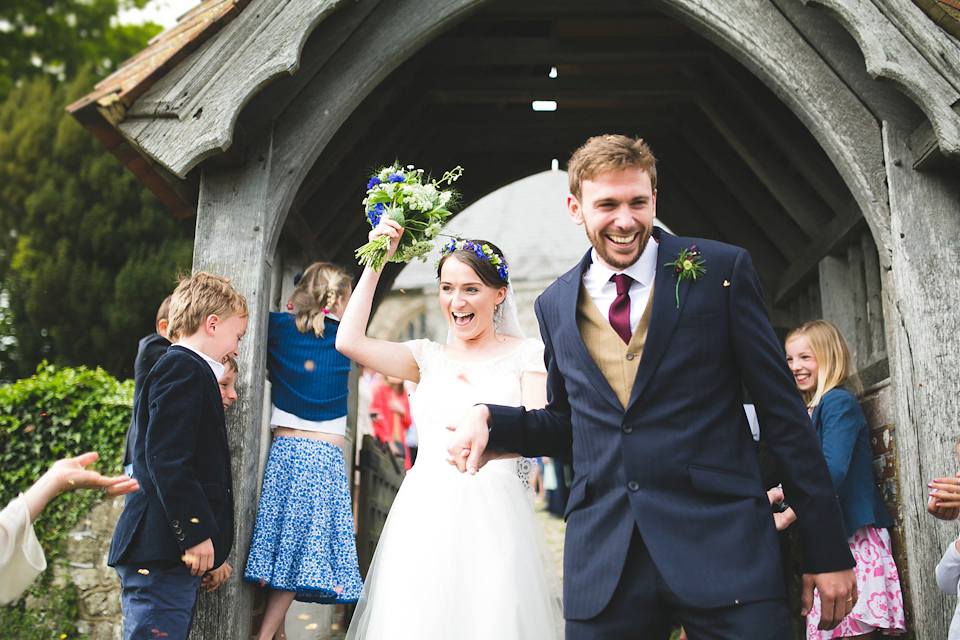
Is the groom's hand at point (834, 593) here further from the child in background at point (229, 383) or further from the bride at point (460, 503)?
the child in background at point (229, 383)

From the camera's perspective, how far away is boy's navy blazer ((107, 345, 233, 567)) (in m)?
3.20

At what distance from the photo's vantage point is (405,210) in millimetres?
3449

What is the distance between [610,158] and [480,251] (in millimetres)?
1663

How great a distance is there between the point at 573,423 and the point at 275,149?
2.55 metres

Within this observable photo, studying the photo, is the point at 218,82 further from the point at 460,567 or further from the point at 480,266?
the point at 460,567

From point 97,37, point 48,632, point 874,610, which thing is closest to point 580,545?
point 874,610

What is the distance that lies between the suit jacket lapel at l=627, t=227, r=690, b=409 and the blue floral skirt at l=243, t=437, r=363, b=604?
2381mm

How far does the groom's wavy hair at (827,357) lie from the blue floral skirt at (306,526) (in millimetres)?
2437

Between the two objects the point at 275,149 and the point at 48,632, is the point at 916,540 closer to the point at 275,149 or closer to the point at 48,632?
the point at 275,149

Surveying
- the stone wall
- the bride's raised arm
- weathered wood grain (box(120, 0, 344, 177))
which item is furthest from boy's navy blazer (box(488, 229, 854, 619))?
the stone wall

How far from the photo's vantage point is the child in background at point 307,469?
4.02 m

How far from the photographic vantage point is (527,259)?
927 inches

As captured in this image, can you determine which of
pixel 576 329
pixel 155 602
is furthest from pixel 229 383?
pixel 576 329

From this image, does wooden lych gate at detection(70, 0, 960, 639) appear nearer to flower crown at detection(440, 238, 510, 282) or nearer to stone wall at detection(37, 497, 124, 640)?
flower crown at detection(440, 238, 510, 282)
